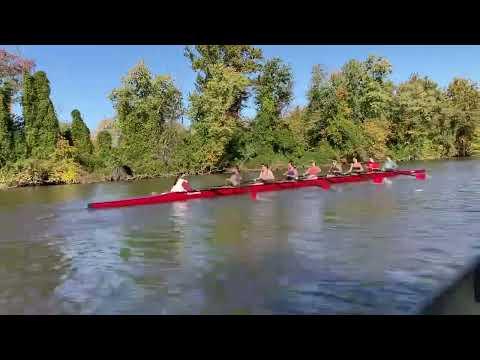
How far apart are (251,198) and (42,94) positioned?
22.7 meters

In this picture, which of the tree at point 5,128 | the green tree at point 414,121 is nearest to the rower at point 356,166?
the tree at point 5,128

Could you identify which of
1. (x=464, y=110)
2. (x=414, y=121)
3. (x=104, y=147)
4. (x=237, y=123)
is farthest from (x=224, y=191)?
(x=464, y=110)

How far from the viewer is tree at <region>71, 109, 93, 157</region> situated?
3991 cm

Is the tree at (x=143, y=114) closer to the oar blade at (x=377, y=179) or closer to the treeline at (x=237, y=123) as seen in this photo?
the treeline at (x=237, y=123)

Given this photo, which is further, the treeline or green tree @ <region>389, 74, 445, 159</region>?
green tree @ <region>389, 74, 445, 159</region>

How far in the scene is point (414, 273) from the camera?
29.1ft

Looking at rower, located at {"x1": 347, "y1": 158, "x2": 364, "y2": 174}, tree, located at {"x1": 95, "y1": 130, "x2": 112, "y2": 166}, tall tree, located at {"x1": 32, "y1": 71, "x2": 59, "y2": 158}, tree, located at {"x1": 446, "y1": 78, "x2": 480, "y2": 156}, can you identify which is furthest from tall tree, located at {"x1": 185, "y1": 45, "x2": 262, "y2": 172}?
tree, located at {"x1": 446, "y1": 78, "x2": 480, "y2": 156}

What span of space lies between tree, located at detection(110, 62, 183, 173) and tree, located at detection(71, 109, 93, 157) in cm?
273

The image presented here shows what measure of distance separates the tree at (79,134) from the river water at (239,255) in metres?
20.1

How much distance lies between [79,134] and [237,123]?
15.5 metres

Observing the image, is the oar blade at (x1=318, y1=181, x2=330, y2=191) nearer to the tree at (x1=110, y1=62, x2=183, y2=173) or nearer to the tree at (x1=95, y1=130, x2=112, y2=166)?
the tree at (x1=110, y1=62, x2=183, y2=173)
